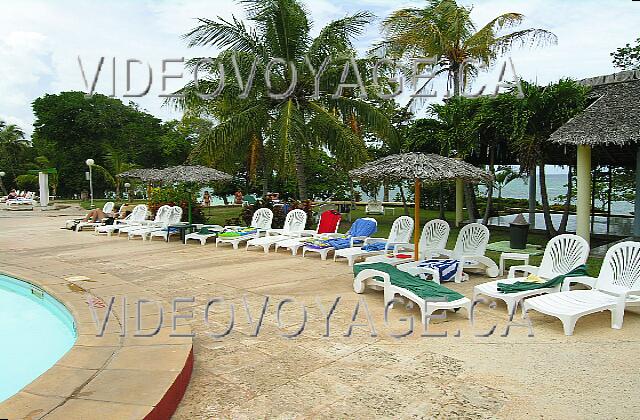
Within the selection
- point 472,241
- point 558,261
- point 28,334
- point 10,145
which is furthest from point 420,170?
point 10,145

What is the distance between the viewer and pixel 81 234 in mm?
15375

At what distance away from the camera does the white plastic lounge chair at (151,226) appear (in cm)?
1377

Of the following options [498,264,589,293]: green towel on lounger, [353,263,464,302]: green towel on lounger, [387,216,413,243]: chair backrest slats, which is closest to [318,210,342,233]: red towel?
[387,216,413,243]: chair backrest slats

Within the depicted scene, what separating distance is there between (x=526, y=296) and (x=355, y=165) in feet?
29.3

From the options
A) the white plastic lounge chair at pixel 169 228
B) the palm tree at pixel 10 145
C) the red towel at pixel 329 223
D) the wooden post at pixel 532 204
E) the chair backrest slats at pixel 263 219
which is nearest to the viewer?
the red towel at pixel 329 223

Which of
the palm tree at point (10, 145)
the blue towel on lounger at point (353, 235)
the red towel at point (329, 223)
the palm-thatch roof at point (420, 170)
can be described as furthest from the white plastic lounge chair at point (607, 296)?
the palm tree at point (10, 145)

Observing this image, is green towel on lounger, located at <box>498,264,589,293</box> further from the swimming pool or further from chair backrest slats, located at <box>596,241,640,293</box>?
the swimming pool

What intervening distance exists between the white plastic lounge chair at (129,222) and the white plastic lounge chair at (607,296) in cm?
1225

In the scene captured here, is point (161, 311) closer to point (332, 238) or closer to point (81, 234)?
point (332, 238)

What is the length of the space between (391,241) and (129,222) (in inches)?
360

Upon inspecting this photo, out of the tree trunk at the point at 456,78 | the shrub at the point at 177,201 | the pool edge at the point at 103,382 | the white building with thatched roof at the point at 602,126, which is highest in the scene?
the tree trunk at the point at 456,78

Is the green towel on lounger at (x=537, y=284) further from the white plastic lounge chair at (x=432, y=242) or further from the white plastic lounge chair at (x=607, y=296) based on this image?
the white plastic lounge chair at (x=432, y=242)

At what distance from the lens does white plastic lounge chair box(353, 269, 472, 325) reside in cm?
564

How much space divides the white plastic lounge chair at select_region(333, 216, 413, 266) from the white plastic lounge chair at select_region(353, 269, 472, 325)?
1.93 m
